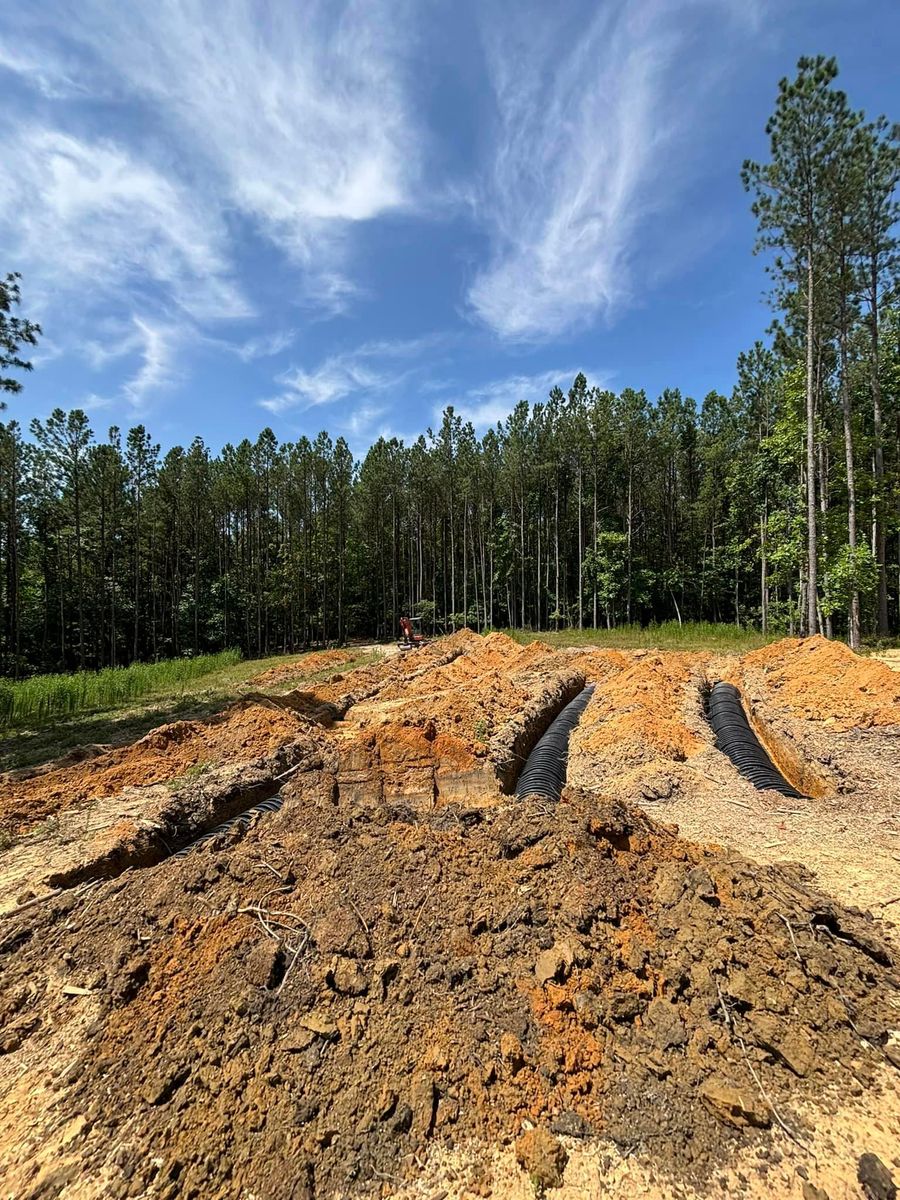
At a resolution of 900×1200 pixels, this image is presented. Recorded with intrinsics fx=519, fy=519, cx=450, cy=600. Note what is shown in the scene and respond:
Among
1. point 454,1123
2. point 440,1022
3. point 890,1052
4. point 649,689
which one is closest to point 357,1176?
point 454,1123

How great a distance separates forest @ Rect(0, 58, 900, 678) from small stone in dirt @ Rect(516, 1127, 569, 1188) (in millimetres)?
17167

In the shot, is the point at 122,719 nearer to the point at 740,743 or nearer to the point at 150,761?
the point at 150,761

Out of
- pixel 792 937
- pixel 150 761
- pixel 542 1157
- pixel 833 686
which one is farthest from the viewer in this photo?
pixel 833 686

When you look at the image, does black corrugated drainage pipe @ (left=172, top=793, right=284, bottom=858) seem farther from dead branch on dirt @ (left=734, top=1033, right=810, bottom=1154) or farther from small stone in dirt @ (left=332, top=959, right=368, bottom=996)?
dead branch on dirt @ (left=734, top=1033, right=810, bottom=1154)

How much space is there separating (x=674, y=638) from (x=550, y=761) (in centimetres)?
1594

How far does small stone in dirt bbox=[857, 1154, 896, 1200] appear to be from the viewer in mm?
Result: 1930

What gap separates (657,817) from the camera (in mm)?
5316

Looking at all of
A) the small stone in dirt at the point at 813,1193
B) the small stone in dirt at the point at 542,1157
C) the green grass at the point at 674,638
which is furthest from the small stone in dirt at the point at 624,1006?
the green grass at the point at 674,638

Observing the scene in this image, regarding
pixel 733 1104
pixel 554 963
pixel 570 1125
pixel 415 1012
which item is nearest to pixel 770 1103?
pixel 733 1104

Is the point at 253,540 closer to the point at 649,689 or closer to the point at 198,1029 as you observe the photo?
the point at 649,689

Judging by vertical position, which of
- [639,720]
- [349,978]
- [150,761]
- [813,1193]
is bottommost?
[813,1193]

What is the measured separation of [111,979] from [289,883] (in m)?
1.04

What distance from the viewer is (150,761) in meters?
6.62

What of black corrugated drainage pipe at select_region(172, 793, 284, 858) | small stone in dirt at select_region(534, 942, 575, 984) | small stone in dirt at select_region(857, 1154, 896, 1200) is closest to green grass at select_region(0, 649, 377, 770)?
black corrugated drainage pipe at select_region(172, 793, 284, 858)
